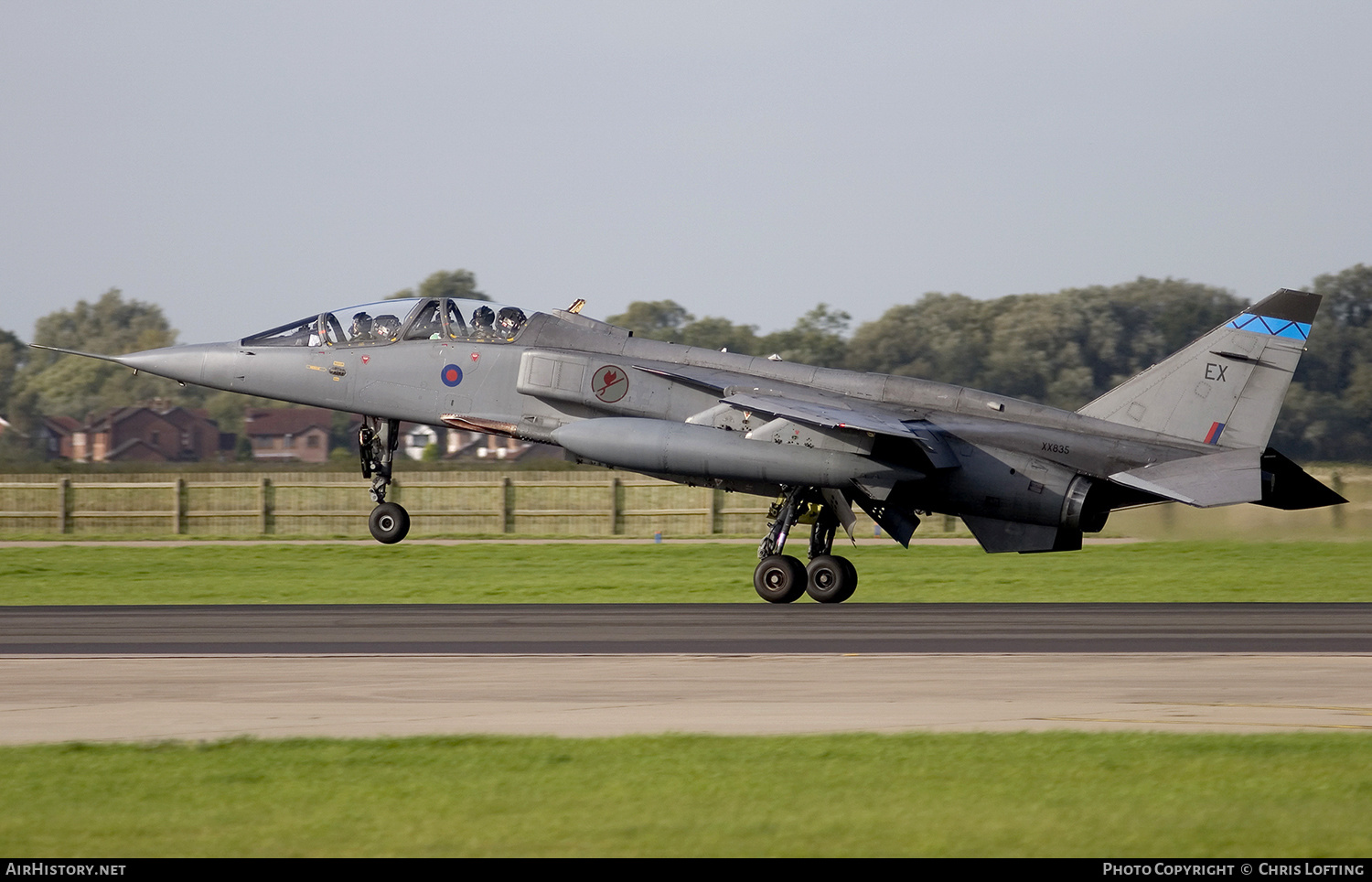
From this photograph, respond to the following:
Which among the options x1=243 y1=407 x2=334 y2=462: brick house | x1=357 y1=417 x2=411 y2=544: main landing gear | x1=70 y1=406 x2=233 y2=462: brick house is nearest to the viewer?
x1=357 y1=417 x2=411 y2=544: main landing gear

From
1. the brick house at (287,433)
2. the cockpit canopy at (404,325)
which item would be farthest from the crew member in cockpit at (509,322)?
the brick house at (287,433)

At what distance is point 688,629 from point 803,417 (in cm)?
358

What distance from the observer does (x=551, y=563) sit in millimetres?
28438

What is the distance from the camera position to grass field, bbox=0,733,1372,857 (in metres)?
7.05

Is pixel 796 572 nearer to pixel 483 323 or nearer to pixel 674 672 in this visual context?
pixel 483 323

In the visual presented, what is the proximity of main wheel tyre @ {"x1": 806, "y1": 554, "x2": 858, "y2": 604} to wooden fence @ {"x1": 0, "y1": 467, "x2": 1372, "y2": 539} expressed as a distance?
18122mm

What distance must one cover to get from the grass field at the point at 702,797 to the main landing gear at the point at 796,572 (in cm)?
1060

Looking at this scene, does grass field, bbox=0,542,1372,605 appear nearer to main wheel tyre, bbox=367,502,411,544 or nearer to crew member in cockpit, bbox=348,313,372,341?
main wheel tyre, bbox=367,502,411,544

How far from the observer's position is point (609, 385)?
20734 mm

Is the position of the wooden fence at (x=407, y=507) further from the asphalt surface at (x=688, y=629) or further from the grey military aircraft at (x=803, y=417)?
the asphalt surface at (x=688, y=629)

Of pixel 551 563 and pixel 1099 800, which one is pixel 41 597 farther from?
A: pixel 1099 800

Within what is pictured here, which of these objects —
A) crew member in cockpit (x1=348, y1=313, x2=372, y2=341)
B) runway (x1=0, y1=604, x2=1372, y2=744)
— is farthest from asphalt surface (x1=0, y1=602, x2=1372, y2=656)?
crew member in cockpit (x1=348, y1=313, x2=372, y2=341)

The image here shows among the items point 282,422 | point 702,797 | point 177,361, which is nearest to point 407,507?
point 177,361
